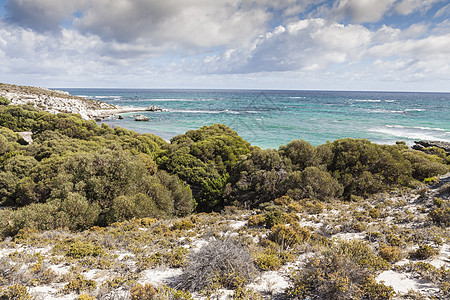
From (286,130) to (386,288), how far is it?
40.4 meters

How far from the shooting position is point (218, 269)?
5.52 metres

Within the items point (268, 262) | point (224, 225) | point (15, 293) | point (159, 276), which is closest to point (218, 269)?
point (268, 262)

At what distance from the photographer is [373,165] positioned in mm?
14305

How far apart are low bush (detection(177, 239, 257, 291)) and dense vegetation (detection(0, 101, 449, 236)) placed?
581 centimetres

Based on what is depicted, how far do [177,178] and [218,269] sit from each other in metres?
9.20

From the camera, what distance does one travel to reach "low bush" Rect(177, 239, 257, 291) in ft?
17.4

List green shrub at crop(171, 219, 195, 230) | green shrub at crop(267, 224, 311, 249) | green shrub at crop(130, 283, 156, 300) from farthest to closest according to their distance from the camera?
1. green shrub at crop(171, 219, 195, 230)
2. green shrub at crop(267, 224, 311, 249)
3. green shrub at crop(130, 283, 156, 300)

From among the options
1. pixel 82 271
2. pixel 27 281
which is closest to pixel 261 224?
pixel 82 271

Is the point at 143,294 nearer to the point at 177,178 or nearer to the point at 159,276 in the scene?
the point at 159,276

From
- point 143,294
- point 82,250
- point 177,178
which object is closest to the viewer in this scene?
point 143,294

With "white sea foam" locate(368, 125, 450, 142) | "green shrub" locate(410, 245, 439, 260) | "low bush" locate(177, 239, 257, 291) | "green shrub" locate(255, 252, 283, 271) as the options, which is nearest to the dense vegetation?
"low bush" locate(177, 239, 257, 291)

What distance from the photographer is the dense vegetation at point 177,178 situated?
10.2 meters

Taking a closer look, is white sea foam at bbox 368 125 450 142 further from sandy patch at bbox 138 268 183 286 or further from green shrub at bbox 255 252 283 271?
sandy patch at bbox 138 268 183 286

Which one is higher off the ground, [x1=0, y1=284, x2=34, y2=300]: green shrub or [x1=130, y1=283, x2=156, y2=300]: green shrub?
[x1=130, y1=283, x2=156, y2=300]: green shrub
